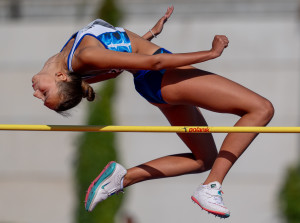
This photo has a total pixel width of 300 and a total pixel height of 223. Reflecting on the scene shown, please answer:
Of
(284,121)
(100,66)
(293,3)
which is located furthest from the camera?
(293,3)

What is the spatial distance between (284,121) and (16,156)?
328 centimetres

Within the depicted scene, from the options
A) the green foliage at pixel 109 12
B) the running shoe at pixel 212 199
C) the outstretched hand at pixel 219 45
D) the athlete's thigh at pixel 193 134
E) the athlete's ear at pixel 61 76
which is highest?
the outstretched hand at pixel 219 45

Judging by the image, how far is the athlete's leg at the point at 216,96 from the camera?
174 inches

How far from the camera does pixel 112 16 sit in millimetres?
9039

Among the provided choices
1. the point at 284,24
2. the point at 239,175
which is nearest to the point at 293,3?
the point at 284,24

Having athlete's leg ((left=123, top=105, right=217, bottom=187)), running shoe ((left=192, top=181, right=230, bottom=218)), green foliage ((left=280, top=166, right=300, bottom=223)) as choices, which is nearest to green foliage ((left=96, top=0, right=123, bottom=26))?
green foliage ((left=280, top=166, right=300, bottom=223))

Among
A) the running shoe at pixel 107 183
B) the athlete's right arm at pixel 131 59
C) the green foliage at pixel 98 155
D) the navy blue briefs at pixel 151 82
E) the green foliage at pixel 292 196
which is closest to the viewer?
the athlete's right arm at pixel 131 59

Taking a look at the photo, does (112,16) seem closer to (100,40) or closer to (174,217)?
(174,217)

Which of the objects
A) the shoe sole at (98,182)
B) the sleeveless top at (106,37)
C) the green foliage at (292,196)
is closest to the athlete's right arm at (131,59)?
the sleeveless top at (106,37)

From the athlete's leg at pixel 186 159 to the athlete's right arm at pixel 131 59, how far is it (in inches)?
22.8

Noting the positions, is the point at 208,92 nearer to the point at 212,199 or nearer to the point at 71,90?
the point at 212,199

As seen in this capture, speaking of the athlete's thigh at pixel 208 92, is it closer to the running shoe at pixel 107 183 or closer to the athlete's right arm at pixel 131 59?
the athlete's right arm at pixel 131 59

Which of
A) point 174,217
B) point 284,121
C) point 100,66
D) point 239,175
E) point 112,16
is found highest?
point 100,66

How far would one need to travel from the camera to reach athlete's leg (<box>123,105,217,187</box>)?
15.8 ft
